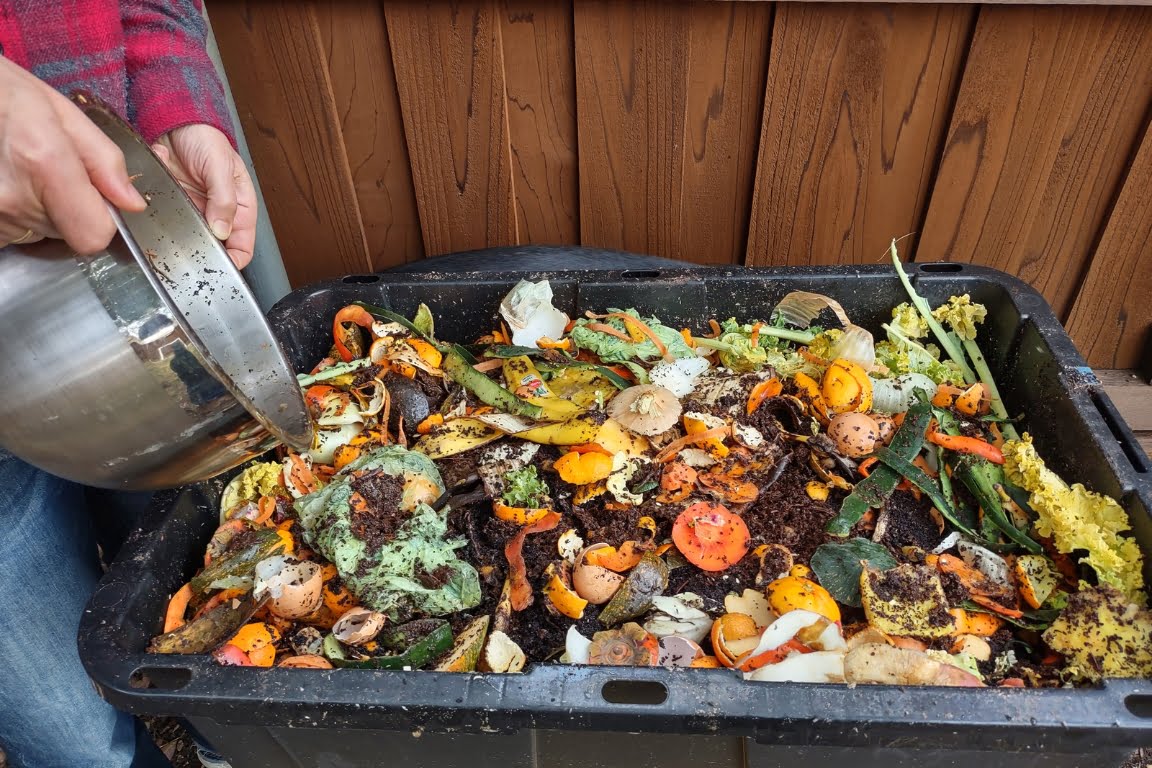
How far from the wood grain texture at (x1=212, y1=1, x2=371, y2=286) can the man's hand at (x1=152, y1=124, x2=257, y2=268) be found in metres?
0.75

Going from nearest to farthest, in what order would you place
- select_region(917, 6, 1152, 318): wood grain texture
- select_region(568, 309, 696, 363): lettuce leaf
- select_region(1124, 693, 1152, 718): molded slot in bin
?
1. select_region(1124, 693, 1152, 718): molded slot in bin
2. select_region(568, 309, 696, 363): lettuce leaf
3. select_region(917, 6, 1152, 318): wood grain texture

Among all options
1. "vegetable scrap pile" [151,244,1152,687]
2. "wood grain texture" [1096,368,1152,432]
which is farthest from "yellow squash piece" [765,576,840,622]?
"wood grain texture" [1096,368,1152,432]

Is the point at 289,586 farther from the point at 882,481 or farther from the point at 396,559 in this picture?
the point at 882,481

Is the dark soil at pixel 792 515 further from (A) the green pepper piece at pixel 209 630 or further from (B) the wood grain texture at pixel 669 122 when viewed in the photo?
(B) the wood grain texture at pixel 669 122

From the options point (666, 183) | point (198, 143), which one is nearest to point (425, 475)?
point (198, 143)

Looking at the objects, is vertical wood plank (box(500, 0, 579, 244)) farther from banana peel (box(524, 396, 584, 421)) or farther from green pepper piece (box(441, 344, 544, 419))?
banana peel (box(524, 396, 584, 421))

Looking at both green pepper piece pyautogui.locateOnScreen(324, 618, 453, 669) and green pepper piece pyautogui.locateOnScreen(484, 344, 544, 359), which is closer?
green pepper piece pyautogui.locateOnScreen(324, 618, 453, 669)

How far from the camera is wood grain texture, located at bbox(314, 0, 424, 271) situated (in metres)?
1.70

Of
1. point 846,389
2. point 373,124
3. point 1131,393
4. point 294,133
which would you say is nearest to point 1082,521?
point 846,389

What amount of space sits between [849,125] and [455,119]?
2.86ft

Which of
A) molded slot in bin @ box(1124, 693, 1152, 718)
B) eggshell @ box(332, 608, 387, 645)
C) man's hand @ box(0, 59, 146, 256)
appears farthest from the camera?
eggshell @ box(332, 608, 387, 645)

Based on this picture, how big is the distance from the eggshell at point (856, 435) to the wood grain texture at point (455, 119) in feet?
3.42

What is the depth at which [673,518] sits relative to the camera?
3.73ft

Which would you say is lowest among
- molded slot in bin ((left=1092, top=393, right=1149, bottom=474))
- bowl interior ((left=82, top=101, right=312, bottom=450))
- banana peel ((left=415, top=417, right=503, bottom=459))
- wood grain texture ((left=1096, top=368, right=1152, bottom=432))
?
wood grain texture ((left=1096, top=368, right=1152, bottom=432))
